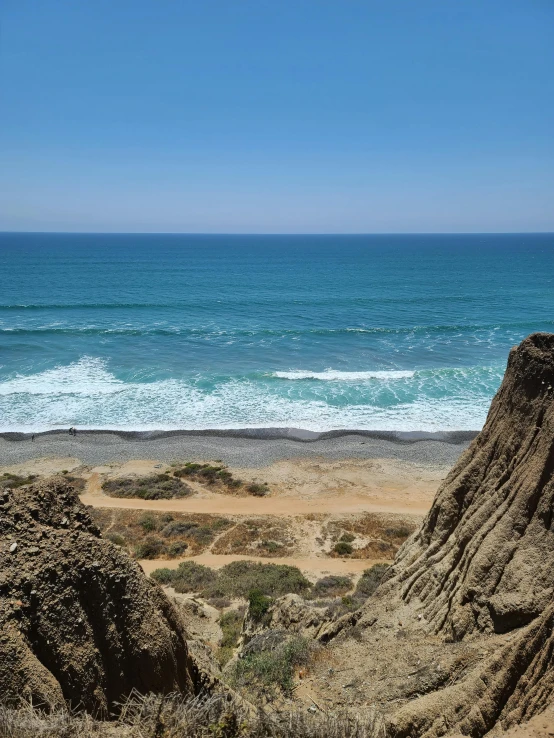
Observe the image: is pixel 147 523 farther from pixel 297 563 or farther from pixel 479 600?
pixel 479 600

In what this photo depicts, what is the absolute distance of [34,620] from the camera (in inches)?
307

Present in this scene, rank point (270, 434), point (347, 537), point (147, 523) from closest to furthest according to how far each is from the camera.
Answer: point (347, 537) → point (147, 523) → point (270, 434)

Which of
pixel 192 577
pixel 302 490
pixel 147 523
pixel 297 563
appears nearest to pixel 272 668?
pixel 192 577

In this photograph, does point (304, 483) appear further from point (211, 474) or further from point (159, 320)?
point (159, 320)

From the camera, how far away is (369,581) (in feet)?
64.1

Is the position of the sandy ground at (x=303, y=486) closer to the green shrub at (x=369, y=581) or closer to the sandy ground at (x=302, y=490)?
the sandy ground at (x=302, y=490)

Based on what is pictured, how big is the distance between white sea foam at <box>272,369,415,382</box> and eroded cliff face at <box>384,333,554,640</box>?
112ft

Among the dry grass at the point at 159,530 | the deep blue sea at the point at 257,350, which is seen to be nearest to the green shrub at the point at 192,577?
the dry grass at the point at 159,530

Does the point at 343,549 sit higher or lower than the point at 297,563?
higher

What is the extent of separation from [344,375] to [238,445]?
54.5 feet

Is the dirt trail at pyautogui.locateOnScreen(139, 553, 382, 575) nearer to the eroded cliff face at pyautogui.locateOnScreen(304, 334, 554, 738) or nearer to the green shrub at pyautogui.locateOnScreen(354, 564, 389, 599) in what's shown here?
the green shrub at pyautogui.locateOnScreen(354, 564, 389, 599)

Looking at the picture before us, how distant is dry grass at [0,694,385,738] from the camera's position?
6367mm

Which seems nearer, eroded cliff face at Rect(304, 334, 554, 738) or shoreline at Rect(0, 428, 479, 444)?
eroded cliff face at Rect(304, 334, 554, 738)

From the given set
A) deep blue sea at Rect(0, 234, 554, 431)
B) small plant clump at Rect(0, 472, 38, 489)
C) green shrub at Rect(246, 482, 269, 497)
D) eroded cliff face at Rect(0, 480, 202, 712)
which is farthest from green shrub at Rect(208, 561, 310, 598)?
deep blue sea at Rect(0, 234, 554, 431)
